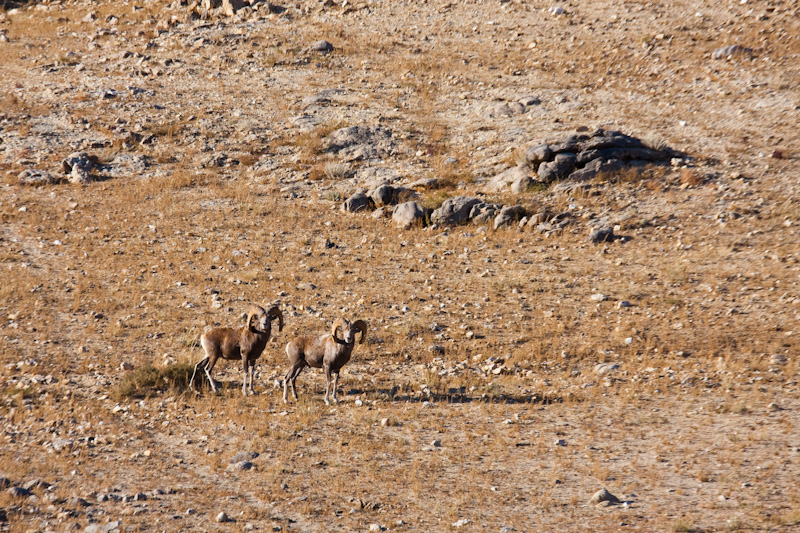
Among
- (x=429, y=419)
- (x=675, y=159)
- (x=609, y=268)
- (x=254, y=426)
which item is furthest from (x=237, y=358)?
(x=675, y=159)

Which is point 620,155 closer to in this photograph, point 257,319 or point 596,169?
point 596,169

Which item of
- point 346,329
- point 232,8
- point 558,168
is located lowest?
point 346,329

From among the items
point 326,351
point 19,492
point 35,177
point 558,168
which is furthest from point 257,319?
point 35,177

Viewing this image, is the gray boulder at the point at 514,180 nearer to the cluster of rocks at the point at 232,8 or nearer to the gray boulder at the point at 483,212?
the gray boulder at the point at 483,212

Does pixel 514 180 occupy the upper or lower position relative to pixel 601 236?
upper

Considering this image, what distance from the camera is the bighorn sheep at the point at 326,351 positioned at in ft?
42.9

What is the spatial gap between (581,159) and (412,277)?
8.98 m

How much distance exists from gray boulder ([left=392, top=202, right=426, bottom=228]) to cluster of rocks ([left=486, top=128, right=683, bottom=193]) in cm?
337

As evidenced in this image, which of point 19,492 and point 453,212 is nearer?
point 19,492

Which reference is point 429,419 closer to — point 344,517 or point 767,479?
point 344,517

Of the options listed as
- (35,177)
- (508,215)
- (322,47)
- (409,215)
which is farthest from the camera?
(322,47)

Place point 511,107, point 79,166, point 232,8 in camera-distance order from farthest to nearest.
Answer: point 232,8
point 511,107
point 79,166

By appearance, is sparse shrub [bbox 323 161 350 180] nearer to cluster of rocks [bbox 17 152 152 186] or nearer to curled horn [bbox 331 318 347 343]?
cluster of rocks [bbox 17 152 152 186]

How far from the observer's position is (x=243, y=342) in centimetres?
1373
